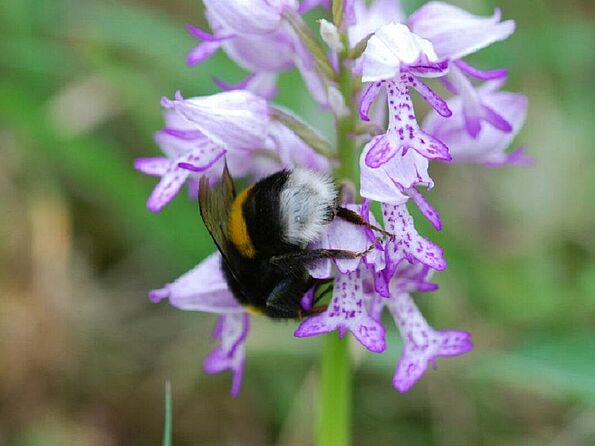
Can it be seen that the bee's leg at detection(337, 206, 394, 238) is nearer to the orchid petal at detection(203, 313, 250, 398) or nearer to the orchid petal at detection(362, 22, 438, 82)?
the orchid petal at detection(362, 22, 438, 82)

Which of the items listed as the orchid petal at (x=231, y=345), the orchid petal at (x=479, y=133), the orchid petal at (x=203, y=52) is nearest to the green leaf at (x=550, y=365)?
the orchid petal at (x=479, y=133)

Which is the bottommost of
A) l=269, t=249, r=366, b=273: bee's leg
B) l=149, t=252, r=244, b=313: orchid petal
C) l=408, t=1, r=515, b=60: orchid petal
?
l=149, t=252, r=244, b=313: orchid petal

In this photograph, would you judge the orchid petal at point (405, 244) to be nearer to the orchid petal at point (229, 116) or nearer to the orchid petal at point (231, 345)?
the orchid petal at point (229, 116)

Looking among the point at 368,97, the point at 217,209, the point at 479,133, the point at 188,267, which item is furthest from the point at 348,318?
the point at 188,267

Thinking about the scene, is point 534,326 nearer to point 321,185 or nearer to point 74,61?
point 321,185

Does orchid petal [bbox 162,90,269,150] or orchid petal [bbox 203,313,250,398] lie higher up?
orchid petal [bbox 162,90,269,150]

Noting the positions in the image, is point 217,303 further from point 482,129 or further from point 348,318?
point 482,129

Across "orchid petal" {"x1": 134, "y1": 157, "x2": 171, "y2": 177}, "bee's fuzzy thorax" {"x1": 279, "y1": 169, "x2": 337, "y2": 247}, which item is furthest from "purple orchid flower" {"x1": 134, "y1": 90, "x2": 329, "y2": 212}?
"bee's fuzzy thorax" {"x1": 279, "y1": 169, "x2": 337, "y2": 247}
